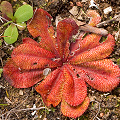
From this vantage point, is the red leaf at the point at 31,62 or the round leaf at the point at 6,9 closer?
the red leaf at the point at 31,62

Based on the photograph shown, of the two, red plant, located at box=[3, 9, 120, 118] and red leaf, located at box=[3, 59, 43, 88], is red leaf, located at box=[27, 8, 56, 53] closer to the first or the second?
red plant, located at box=[3, 9, 120, 118]

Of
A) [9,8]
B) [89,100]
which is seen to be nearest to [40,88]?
[89,100]

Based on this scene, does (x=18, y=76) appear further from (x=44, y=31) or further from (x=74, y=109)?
(x=74, y=109)

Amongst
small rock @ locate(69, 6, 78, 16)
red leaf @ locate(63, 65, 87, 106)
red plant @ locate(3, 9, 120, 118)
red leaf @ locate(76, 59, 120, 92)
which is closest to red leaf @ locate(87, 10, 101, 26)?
red plant @ locate(3, 9, 120, 118)

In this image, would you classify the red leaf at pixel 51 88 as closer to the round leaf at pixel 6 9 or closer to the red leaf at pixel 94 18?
the red leaf at pixel 94 18

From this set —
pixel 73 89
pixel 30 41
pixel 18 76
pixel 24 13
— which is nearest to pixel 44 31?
pixel 30 41

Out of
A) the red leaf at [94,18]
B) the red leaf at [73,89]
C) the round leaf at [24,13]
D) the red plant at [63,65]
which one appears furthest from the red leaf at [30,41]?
the red leaf at [94,18]
